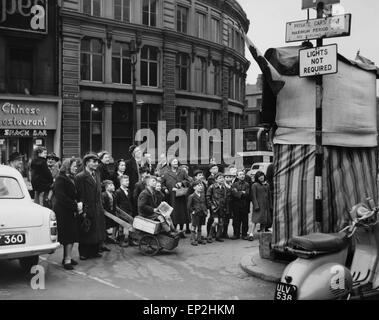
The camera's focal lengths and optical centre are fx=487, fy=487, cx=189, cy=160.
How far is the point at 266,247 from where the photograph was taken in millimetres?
8742

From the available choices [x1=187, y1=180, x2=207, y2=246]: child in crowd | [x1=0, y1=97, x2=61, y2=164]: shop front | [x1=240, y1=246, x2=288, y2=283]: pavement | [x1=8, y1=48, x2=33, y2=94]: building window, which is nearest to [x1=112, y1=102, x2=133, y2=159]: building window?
[x1=0, y1=97, x2=61, y2=164]: shop front

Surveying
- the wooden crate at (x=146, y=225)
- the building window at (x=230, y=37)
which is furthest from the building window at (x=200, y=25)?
the wooden crate at (x=146, y=225)

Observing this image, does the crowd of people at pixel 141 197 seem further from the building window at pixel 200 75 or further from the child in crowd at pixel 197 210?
the building window at pixel 200 75

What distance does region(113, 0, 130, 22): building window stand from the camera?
2589cm

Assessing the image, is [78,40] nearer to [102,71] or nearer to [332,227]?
[102,71]

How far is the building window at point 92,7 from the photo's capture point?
2478cm

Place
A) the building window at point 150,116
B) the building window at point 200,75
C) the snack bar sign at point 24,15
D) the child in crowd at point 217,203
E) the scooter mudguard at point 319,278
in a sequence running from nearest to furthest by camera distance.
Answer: the scooter mudguard at point 319,278
the child in crowd at point 217,203
the snack bar sign at point 24,15
the building window at point 150,116
the building window at point 200,75

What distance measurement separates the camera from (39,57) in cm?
2386

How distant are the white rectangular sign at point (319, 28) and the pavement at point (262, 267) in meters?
3.65

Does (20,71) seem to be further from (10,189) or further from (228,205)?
(10,189)

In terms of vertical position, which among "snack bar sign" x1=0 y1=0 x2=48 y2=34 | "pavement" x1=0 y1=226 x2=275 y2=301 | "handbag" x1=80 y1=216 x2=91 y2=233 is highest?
"snack bar sign" x1=0 y1=0 x2=48 y2=34

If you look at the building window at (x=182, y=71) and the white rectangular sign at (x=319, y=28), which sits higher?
the building window at (x=182, y=71)

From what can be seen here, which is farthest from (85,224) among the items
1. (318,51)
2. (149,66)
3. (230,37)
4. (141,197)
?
(230,37)

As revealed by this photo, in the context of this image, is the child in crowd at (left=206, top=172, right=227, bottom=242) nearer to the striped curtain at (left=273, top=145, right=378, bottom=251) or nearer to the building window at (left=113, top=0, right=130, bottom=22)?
the striped curtain at (left=273, top=145, right=378, bottom=251)
